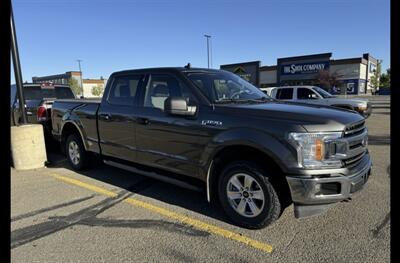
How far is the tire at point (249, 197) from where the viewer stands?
11.5ft

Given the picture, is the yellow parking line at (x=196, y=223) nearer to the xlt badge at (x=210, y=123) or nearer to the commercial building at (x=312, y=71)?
the xlt badge at (x=210, y=123)

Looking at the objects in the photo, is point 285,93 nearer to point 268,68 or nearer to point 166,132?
point 166,132

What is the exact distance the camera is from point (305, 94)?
1430 cm

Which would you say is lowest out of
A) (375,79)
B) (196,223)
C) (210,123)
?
(196,223)

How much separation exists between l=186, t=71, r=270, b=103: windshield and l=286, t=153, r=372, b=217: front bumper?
1.52 meters

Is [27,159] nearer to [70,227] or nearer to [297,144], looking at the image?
[70,227]

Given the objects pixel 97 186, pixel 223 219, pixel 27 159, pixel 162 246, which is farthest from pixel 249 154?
pixel 27 159

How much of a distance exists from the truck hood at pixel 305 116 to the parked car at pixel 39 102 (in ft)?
18.6

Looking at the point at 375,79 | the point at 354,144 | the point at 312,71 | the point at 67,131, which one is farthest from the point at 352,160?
the point at 375,79

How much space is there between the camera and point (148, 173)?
4809 mm

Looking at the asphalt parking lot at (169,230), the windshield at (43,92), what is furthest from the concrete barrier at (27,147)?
the windshield at (43,92)

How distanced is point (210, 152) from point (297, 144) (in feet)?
3.61

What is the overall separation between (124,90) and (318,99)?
10468 millimetres

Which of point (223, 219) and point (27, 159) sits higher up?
point (27, 159)
